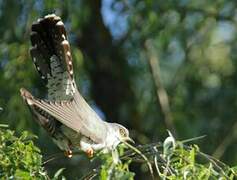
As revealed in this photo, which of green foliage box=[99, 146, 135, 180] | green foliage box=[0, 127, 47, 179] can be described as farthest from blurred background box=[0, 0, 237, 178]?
green foliage box=[99, 146, 135, 180]

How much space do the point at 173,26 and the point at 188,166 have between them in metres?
3.88

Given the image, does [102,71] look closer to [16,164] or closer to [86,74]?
[86,74]

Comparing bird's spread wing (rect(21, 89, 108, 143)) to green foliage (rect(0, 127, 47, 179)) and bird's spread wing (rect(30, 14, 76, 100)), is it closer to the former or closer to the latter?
bird's spread wing (rect(30, 14, 76, 100))

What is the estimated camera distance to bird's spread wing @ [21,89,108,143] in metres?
3.16

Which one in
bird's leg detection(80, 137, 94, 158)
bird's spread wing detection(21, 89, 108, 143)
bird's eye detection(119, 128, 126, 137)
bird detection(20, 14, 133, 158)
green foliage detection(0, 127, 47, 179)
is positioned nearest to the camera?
green foliage detection(0, 127, 47, 179)

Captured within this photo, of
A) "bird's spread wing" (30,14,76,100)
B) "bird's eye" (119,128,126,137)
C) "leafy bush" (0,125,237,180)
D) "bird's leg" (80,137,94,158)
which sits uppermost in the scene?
"bird's spread wing" (30,14,76,100)

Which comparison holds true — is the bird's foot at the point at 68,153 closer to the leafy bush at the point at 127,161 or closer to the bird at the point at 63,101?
the bird at the point at 63,101

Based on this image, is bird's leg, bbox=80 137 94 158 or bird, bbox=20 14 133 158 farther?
bird's leg, bbox=80 137 94 158

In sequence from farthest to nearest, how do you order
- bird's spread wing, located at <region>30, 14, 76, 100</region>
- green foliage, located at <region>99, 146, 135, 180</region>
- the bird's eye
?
1. the bird's eye
2. bird's spread wing, located at <region>30, 14, 76, 100</region>
3. green foliage, located at <region>99, 146, 135, 180</region>

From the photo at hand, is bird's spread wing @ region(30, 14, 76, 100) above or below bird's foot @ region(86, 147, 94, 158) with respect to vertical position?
above

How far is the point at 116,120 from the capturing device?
691 centimetres

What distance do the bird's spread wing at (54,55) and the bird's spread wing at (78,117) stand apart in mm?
94

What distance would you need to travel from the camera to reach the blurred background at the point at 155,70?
20.5 feet

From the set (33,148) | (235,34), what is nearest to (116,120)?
(235,34)
